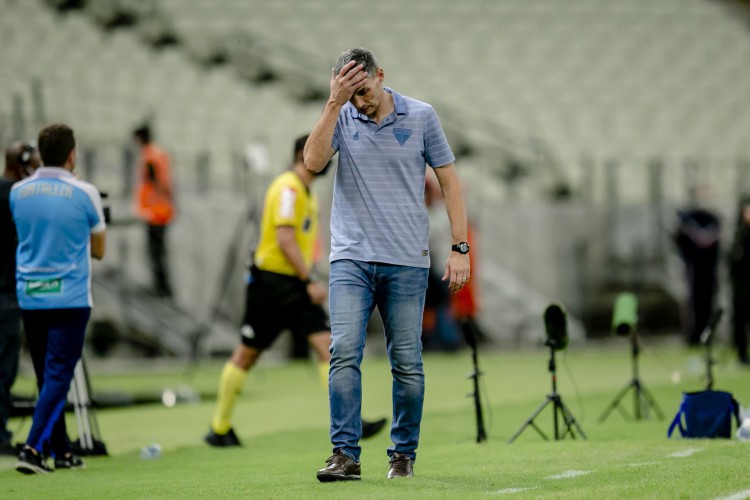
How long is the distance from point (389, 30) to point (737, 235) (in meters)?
13.2

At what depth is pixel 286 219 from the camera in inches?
380

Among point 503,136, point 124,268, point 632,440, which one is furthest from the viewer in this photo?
point 503,136

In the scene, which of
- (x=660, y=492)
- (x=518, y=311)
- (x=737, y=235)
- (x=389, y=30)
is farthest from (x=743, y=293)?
(x=389, y=30)

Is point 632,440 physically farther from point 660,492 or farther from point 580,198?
point 580,198

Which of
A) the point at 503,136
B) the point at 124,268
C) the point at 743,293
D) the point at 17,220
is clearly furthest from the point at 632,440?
the point at 503,136

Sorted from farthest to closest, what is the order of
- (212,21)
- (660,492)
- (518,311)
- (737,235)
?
(212,21) < (518,311) < (737,235) < (660,492)

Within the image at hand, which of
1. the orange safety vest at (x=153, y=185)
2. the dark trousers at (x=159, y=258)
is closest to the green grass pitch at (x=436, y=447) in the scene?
the dark trousers at (x=159, y=258)

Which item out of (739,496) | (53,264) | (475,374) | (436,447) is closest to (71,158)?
(53,264)

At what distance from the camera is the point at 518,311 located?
21.1m

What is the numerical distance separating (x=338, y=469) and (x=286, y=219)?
3358 millimetres

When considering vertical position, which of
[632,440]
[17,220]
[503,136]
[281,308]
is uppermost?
[503,136]

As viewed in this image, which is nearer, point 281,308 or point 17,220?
point 17,220

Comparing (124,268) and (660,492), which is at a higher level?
(124,268)

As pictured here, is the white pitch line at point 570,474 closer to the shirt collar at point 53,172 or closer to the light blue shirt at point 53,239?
the light blue shirt at point 53,239
